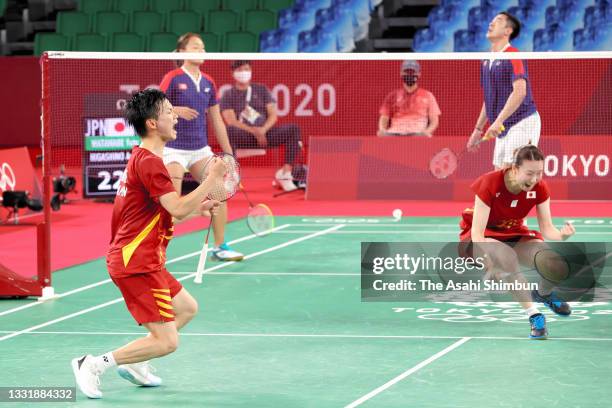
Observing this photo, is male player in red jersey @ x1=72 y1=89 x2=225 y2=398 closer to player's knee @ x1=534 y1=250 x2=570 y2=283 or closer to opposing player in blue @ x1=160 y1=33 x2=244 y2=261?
player's knee @ x1=534 y1=250 x2=570 y2=283

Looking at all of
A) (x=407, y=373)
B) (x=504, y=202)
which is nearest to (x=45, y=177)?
(x=504, y=202)

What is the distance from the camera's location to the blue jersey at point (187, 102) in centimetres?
1041

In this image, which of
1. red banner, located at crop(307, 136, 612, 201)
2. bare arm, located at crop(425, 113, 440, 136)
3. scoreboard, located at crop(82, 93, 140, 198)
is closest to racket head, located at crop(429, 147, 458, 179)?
red banner, located at crop(307, 136, 612, 201)

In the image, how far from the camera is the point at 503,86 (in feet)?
33.1

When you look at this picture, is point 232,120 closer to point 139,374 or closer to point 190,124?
point 190,124

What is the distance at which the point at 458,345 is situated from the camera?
7.48m

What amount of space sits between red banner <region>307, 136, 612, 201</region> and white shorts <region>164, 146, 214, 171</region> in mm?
5547

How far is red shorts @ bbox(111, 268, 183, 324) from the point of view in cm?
616

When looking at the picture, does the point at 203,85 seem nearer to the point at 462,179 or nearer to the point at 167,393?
the point at 167,393

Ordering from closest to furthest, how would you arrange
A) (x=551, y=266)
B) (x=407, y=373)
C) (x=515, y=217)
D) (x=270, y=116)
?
1. (x=407, y=373)
2. (x=515, y=217)
3. (x=551, y=266)
4. (x=270, y=116)

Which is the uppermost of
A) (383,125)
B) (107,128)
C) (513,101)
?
(513,101)

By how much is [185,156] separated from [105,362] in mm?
4349

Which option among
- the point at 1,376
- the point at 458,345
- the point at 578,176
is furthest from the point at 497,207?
the point at 578,176

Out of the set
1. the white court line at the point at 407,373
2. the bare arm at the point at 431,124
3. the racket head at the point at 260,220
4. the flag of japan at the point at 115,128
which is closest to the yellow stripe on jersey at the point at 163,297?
the white court line at the point at 407,373
